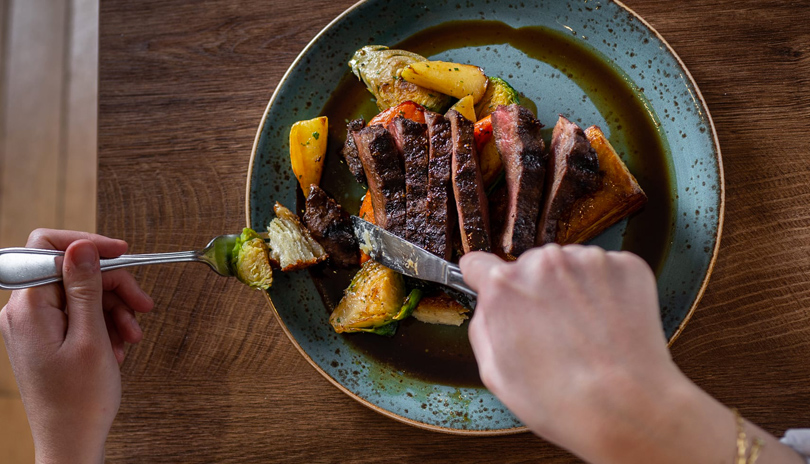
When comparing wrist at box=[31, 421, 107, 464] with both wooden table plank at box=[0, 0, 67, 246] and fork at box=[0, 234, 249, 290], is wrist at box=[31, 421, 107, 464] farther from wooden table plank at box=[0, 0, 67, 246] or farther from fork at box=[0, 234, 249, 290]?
wooden table plank at box=[0, 0, 67, 246]

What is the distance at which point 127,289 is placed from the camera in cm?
274

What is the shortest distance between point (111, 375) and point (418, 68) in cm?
203

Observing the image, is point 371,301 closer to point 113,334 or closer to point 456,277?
point 456,277

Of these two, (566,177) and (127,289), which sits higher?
(566,177)

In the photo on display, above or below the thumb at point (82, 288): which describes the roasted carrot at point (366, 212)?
above

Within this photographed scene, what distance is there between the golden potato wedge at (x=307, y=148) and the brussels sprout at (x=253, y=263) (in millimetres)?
372

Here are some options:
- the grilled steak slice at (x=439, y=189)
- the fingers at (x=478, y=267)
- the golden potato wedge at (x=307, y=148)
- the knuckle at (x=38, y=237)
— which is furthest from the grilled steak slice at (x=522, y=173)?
the knuckle at (x=38, y=237)

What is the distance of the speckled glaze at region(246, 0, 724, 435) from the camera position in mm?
2432

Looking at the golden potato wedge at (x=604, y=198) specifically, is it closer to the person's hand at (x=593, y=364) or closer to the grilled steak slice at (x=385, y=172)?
the grilled steak slice at (x=385, y=172)

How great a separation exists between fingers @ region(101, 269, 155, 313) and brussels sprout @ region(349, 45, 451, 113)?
162cm

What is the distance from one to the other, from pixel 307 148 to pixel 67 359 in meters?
1.44

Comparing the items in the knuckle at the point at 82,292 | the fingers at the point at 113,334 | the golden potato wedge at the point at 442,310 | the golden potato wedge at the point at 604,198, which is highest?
the golden potato wedge at the point at 604,198

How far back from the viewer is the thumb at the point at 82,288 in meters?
2.22

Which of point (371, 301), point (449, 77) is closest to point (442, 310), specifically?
point (371, 301)
